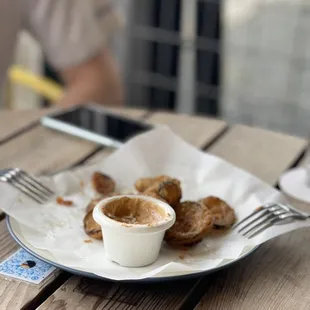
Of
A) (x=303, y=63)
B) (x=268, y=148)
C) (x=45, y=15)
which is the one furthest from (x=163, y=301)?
(x=303, y=63)

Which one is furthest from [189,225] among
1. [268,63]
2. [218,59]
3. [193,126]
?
[218,59]

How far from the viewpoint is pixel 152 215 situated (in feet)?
2.40

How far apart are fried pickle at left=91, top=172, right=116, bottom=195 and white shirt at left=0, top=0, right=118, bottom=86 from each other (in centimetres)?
76

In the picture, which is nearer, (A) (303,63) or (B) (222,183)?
(B) (222,183)

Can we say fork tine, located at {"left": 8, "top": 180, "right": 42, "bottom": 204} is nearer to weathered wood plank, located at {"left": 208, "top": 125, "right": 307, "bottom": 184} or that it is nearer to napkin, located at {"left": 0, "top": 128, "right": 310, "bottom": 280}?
napkin, located at {"left": 0, "top": 128, "right": 310, "bottom": 280}

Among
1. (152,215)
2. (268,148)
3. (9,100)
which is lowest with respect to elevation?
(9,100)

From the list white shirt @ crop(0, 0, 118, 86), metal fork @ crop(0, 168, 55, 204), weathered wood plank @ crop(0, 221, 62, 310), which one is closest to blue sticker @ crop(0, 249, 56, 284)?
weathered wood plank @ crop(0, 221, 62, 310)

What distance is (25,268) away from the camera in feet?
2.41

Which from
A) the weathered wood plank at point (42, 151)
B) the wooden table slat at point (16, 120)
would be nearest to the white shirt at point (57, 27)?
the wooden table slat at point (16, 120)

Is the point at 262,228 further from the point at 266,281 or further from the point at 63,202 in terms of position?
the point at 63,202

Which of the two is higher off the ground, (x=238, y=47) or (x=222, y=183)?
(x=222, y=183)

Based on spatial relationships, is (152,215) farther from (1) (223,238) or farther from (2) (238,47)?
(2) (238,47)

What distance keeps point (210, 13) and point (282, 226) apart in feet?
5.67

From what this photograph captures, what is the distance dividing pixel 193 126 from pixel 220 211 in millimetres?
488
